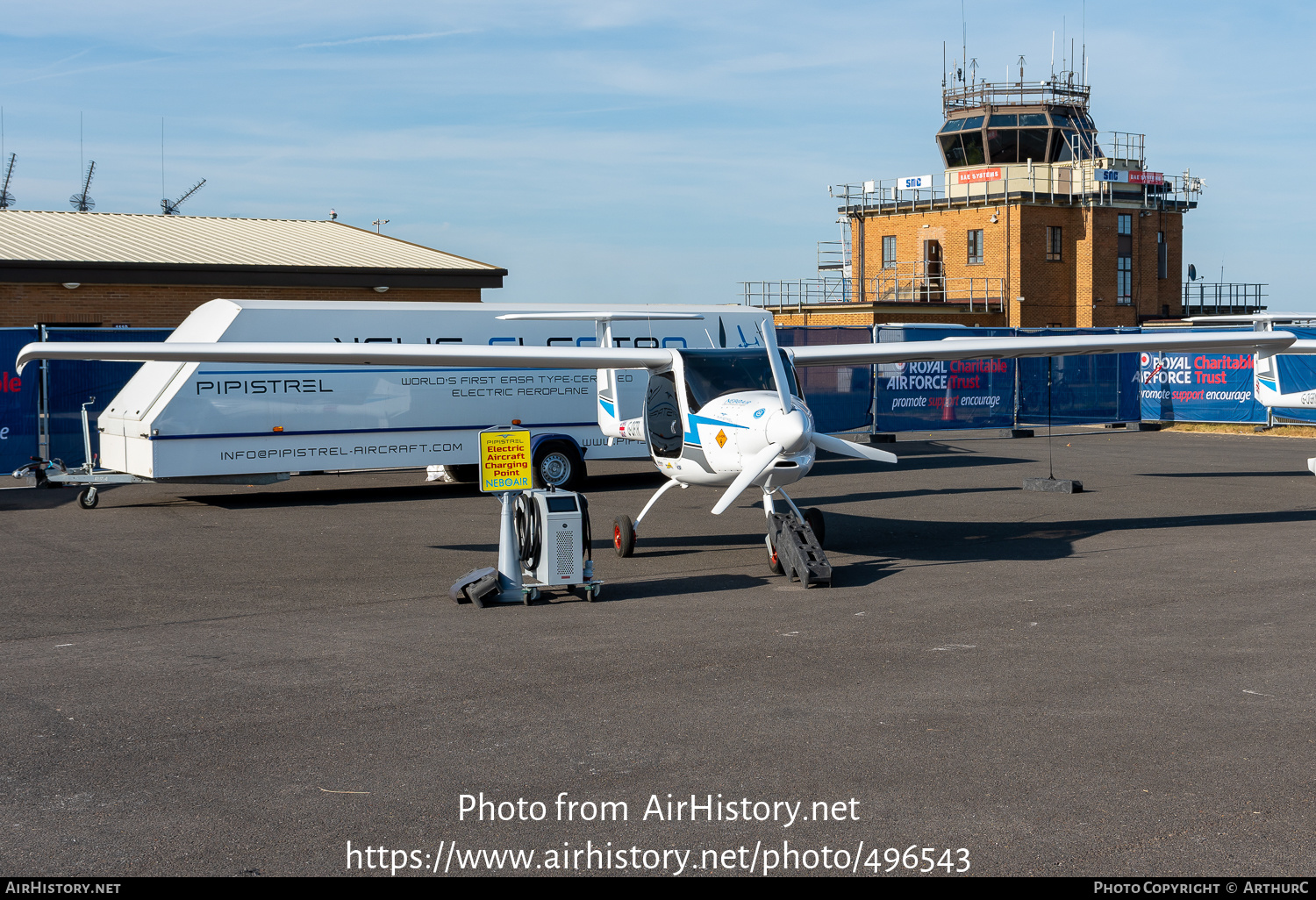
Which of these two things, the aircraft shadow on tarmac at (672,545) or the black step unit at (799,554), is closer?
the black step unit at (799,554)

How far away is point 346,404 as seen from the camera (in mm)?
17438

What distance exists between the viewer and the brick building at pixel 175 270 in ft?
87.1

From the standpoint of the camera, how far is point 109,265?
26766 millimetres

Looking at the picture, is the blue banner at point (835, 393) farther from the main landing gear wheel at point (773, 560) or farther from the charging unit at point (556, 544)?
the charging unit at point (556, 544)

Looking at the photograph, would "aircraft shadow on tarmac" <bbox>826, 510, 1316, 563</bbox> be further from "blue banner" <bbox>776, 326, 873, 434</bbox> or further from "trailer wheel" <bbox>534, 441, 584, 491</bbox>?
"blue banner" <bbox>776, 326, 873, 434</bbox>

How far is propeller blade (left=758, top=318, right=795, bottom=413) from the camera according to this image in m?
11.4

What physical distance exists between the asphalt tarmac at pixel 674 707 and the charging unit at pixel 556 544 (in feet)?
0.98

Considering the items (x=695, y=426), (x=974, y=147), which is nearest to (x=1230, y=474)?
(x=695, y=426)

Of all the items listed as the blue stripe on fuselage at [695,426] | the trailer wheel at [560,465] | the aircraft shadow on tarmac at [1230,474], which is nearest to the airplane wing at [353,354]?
the blue stripe on fuselage at [695,426]

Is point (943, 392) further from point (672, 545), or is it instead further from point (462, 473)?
point (672, 545)

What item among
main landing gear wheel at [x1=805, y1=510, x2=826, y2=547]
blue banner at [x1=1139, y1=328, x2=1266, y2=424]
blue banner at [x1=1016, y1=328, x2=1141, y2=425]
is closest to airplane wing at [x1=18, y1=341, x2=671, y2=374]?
main landing gear wheel at [x1=805, y1=510, x2=826, y2=547]

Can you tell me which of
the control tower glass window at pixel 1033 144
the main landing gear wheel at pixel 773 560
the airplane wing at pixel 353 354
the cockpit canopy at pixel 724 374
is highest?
the control tower glass window at pixel 1033 144

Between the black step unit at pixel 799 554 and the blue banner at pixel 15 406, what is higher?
the blue banner at pixel 15 406

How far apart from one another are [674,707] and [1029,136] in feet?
173
